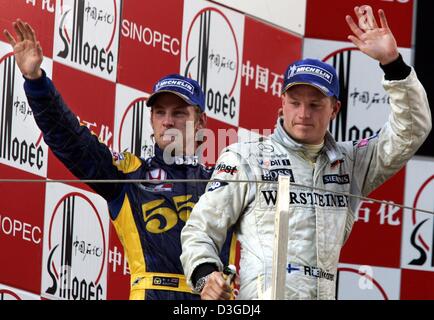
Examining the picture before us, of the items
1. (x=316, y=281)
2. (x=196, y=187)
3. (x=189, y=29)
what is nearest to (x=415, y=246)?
(x=189, y=29)

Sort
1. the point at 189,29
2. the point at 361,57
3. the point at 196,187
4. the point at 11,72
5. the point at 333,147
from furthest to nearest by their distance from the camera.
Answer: the point at 361,57
the point at 189,29
the point at 11,72
the point at 196,187
the point at 333,147

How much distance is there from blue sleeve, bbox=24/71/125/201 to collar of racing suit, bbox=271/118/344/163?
2.01 feet

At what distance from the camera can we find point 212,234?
13.1 feet

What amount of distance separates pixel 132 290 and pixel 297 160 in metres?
0.71

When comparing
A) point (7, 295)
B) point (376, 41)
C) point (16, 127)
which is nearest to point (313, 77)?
point (376, 41)

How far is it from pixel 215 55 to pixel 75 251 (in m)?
1.47

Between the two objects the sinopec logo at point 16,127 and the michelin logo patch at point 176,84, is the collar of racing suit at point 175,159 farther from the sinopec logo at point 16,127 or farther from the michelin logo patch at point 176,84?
the sinopec logo at point 16,127

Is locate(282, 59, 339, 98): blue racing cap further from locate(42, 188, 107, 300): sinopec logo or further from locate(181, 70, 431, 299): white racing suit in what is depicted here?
locate(42, 188, 107, 300): sinopec logo

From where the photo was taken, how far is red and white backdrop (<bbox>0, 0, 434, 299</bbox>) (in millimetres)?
4887

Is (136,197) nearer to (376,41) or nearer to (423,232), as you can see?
(376,41)

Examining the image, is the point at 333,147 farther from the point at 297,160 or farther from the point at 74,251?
the point at 74,251

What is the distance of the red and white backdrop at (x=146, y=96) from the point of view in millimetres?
4887

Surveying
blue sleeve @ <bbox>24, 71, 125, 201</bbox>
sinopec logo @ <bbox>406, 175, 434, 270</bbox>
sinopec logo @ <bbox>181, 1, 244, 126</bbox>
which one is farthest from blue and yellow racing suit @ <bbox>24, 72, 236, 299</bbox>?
sinopec logo @ <bbox>406, 175, 434, 270</bbox>

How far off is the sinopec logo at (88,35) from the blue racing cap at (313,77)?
1392mm
